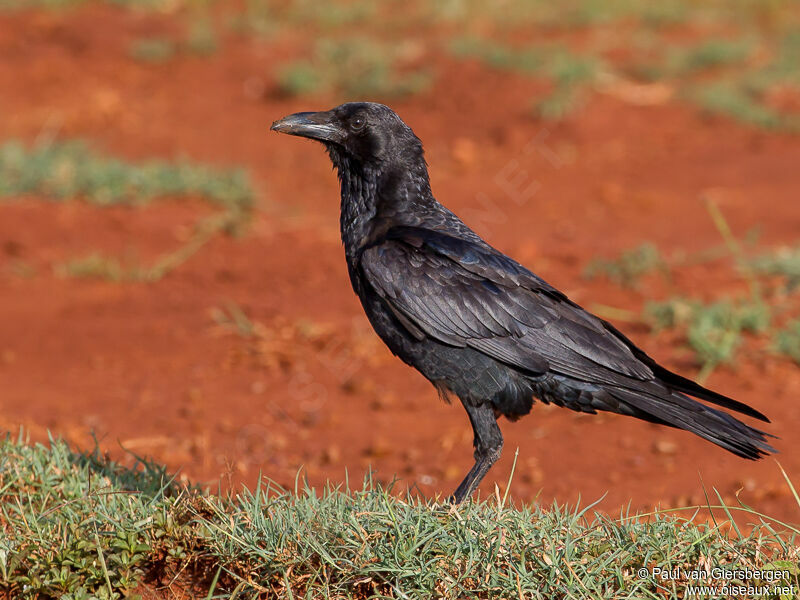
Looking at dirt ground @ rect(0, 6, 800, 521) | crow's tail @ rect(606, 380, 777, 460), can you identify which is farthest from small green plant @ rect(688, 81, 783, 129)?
crow's tail @ rect(606, 380, 777, 460)

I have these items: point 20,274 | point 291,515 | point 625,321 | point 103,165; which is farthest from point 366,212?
point 103,165

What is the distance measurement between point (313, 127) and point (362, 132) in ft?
0.66

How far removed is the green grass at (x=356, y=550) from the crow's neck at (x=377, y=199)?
112 cm

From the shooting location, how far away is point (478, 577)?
112 inches

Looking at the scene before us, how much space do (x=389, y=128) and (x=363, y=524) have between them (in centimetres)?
172

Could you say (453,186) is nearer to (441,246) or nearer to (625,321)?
(625,321)

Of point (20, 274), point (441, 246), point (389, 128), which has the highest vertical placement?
point (389, 128)

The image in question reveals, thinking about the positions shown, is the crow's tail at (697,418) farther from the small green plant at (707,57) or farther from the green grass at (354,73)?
the small green plant at (707,57)

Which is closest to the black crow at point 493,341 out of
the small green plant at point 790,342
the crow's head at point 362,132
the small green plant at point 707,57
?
the crow's head at point 362,132

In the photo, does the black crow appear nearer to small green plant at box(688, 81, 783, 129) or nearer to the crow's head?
the crow's head

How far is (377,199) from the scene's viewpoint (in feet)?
13.3

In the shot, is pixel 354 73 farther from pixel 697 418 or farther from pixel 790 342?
pixel 697 418

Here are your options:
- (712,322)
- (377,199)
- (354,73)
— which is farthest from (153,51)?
(377,199)

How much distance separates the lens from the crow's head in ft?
13.4
